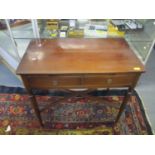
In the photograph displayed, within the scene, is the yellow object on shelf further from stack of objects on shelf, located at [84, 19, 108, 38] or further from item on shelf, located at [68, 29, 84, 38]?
item on shelf, located at [68, 29, 84, 38]

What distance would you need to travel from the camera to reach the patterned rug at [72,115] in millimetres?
1602

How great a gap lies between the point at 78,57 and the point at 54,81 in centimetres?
26

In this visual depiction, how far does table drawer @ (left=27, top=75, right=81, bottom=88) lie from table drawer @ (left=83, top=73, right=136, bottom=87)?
2.9 inches

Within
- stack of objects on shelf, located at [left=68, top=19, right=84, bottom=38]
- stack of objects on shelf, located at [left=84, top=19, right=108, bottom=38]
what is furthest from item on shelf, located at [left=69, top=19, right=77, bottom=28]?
stack of objects on shelf, located at [left=84, top=19, right=108, bottom=38]

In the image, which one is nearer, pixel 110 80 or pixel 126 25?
pixel 110 80

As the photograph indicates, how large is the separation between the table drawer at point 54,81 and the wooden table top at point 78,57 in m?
0.05

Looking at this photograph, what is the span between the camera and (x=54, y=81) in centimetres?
117

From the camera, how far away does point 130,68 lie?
1.13 meters

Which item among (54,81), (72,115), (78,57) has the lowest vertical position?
(72,115)

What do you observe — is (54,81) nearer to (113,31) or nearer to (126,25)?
(113,31)

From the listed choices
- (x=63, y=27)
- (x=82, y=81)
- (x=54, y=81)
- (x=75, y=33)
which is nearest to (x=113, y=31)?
(x=75, y=33)

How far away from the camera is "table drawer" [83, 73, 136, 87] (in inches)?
45.2

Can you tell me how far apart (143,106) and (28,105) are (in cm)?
127

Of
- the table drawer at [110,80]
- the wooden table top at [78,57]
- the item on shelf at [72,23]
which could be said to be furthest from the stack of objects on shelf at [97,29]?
the table drawer at [110,80]
